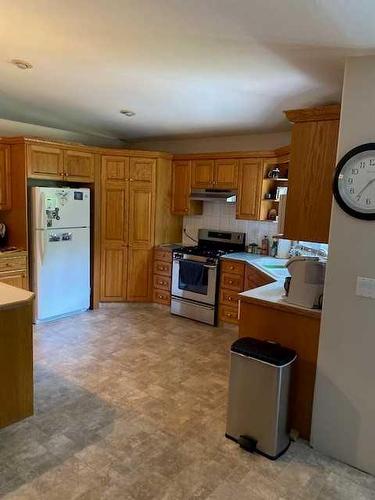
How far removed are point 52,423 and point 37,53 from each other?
2.66 meters

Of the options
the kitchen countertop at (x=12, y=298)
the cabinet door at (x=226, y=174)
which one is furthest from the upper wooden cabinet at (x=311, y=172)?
the cabinet door at (x=226, y=174)

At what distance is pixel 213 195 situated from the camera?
4957 mm

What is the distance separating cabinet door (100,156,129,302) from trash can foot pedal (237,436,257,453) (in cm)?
317

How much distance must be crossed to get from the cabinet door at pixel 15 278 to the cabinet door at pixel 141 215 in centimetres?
145

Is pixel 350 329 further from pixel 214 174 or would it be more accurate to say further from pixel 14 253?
pixel 14 253

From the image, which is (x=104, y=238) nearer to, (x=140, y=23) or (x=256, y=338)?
(x=256, y=338)

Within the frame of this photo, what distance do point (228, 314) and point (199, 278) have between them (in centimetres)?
57

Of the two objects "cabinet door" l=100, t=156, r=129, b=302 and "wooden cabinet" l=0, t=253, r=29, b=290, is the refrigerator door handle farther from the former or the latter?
"cabinet door" l=100, t=156, r=129, b=302

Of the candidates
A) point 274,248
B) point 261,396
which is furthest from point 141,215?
point 261,396

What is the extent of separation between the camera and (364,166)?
215 centimetres

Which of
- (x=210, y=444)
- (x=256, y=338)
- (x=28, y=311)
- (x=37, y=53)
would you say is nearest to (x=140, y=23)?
(x=37, y=53)

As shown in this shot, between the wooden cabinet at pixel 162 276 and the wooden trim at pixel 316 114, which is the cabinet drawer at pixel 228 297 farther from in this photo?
the wooden trim at pixel 316 114

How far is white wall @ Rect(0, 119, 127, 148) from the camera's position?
464 cm

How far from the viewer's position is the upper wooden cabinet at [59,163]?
170 inches
